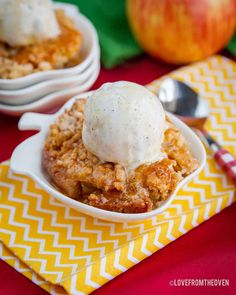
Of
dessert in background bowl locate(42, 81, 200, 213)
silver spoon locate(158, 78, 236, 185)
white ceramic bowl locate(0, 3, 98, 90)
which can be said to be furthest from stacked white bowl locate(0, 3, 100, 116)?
dessert in background bowl locate(42, 81, 200, 213)

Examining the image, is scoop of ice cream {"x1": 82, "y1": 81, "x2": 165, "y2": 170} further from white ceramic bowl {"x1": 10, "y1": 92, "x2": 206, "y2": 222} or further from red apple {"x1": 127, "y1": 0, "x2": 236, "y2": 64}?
red apple {"x1": 127, "y1": 0, "x2": 236, "y2": 64}

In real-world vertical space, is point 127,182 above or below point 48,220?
above

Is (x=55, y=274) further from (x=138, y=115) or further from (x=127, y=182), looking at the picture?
(x=138, y=115)

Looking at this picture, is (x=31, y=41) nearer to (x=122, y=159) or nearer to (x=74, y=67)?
(x=74, y=67)

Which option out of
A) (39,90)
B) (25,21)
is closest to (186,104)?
(39,90)

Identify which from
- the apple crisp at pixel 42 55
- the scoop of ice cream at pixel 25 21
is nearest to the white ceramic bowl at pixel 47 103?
the apple crisp at pixel 42 55

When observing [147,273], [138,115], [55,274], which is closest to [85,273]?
[55,274]
